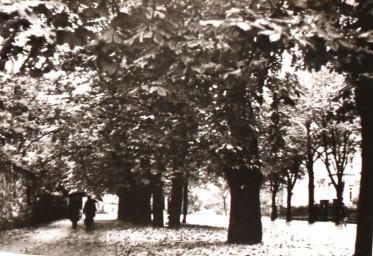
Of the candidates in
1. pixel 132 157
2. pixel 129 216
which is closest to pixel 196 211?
pixel 129 216

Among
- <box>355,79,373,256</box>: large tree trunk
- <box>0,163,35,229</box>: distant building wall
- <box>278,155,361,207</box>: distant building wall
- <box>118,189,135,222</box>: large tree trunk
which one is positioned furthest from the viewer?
<box>278,155,361,207</box>: distant building wall

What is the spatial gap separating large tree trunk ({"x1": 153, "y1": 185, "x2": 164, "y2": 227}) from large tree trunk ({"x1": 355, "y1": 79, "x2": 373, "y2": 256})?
55.2ft

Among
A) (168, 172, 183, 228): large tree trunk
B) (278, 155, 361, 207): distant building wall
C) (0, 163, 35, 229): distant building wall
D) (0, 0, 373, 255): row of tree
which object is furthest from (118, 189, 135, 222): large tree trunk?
(278, 155, 361, 207): distant building wall

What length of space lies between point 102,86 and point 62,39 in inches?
318

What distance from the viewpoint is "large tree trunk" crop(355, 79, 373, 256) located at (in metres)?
10.5

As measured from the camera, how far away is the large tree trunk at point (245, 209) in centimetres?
1769

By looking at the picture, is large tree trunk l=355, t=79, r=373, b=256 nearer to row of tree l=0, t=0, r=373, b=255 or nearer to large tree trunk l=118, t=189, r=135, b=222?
row of tree l=0, t=0, r=373, b=255

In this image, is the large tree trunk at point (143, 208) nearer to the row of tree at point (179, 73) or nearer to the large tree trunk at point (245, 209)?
the row of tree at point (179, 73)

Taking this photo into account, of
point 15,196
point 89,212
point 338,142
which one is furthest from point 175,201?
point 338,142

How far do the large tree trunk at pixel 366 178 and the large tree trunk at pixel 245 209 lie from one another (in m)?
7.18

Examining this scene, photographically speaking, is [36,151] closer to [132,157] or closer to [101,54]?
[132,157]

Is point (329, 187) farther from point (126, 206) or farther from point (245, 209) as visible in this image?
point (245, 209)

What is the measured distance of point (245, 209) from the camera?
698 inches

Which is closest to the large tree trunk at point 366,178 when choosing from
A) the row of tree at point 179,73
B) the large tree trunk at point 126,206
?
the row of tree at point 179,73
